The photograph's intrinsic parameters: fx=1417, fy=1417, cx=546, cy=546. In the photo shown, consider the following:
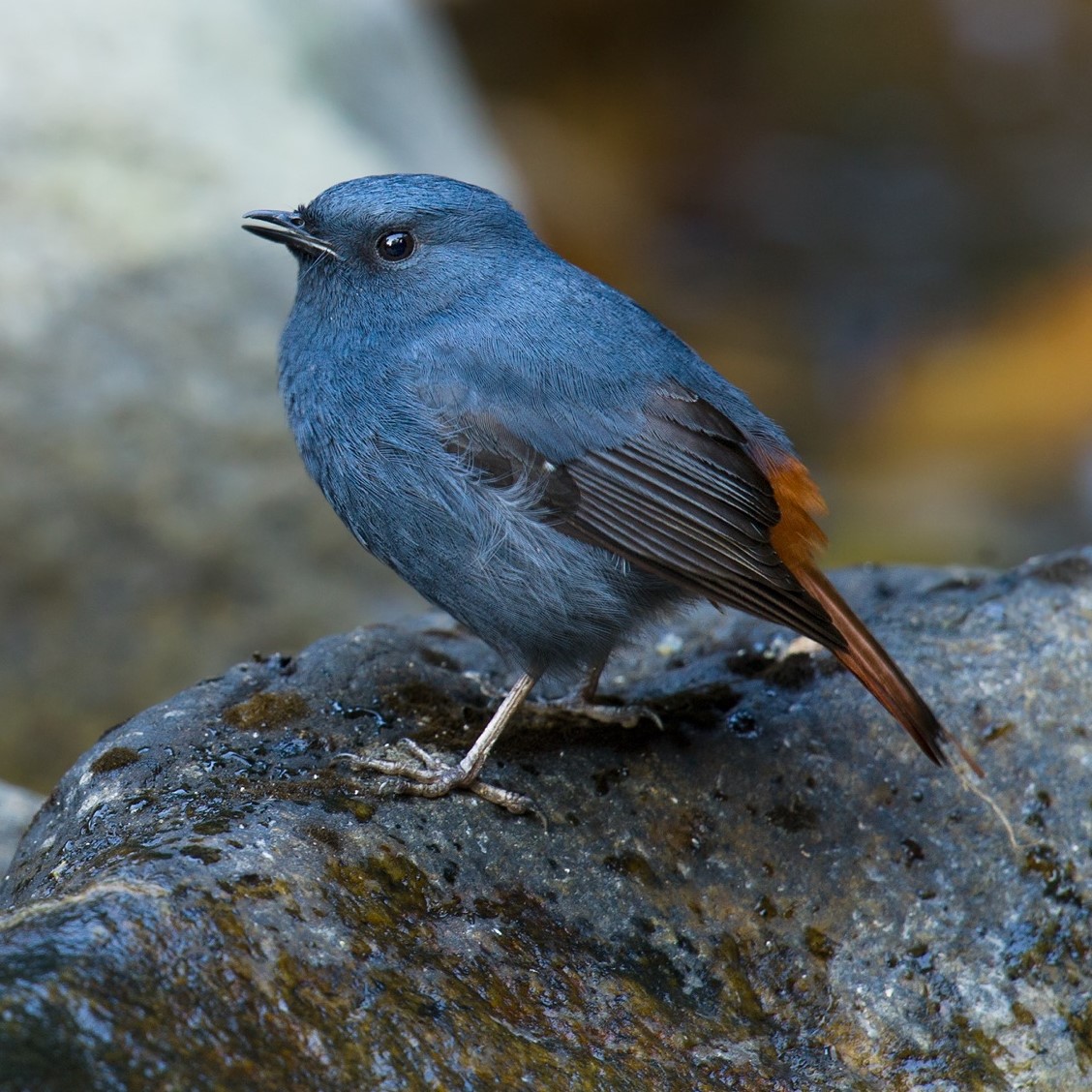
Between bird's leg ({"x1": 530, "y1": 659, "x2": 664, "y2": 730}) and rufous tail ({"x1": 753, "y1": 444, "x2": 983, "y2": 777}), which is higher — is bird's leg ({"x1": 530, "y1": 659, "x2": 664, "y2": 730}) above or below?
below

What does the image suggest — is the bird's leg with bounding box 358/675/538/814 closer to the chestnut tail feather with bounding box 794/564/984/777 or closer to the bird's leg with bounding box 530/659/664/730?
the bird's leg with bounding box 530/659/664/730

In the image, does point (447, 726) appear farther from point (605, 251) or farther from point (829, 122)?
point (829, 122)

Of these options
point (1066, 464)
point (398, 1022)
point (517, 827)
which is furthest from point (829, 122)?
point (398, 1022)

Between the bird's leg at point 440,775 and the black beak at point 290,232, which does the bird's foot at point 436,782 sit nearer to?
the bird's leg at point 440,775

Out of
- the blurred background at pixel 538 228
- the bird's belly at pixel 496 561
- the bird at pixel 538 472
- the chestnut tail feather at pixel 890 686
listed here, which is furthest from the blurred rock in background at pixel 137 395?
the chestnut tail feather at pixel 890 686

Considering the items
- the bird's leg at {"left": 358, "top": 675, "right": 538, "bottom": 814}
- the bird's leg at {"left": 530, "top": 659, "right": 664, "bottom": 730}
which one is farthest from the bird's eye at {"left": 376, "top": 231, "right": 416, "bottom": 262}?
the bird's leg at {"left": 358, "top": 675, "right": 538, "bottom": 814}

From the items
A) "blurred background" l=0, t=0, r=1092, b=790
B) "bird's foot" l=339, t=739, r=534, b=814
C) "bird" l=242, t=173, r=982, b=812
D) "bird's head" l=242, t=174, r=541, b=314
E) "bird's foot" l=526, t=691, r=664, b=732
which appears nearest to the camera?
"bird's foot" l=339, t=739, r=534, b=814

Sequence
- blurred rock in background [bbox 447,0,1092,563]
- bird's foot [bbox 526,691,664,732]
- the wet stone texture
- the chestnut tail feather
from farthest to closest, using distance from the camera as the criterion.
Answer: blurred rock in background [bbox 447,0,1092,563]
bird's foot [bbox 526,691,664,732]
the chestnut tail feather
the wet stone texture
